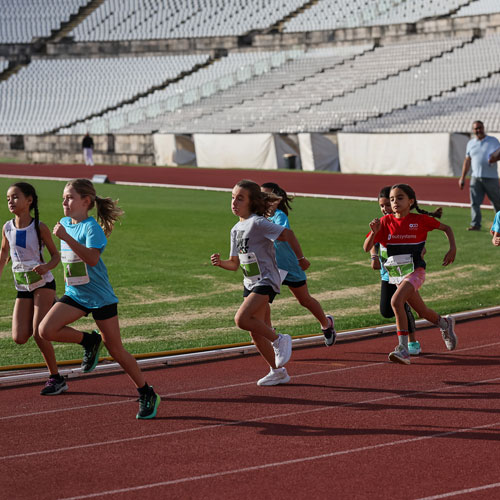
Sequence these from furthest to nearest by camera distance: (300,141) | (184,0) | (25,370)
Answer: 1. (184,0)
2. (300,141)
3. (25,370)

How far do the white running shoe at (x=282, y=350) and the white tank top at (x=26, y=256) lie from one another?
6.51ft

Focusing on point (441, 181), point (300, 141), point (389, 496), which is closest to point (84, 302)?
point (389, 496)

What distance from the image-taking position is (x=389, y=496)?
5414 millimetres

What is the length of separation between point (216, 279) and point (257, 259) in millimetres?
6459

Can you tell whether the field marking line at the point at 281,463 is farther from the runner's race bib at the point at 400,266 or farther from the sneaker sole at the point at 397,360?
the runner's race bib at the point at 400,266

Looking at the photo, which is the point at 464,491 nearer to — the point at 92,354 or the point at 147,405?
the point at 147,405

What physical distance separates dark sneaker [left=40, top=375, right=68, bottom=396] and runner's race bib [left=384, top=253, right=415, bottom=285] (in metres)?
3.14

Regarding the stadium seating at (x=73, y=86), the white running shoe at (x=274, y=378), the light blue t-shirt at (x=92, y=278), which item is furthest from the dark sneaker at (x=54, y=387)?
the stadium seating at (x=73, y=86)

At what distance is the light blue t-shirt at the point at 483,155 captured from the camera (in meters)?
18.4

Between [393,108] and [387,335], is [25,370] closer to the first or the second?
[387,335]

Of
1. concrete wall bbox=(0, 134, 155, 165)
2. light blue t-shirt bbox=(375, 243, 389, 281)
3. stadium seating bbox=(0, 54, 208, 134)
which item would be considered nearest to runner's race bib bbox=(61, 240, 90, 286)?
light blue t-shirt bbox=(375, 243, 389, 281)

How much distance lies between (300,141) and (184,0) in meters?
25.4

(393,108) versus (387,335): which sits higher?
(393,108)

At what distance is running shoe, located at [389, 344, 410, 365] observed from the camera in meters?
8.73
